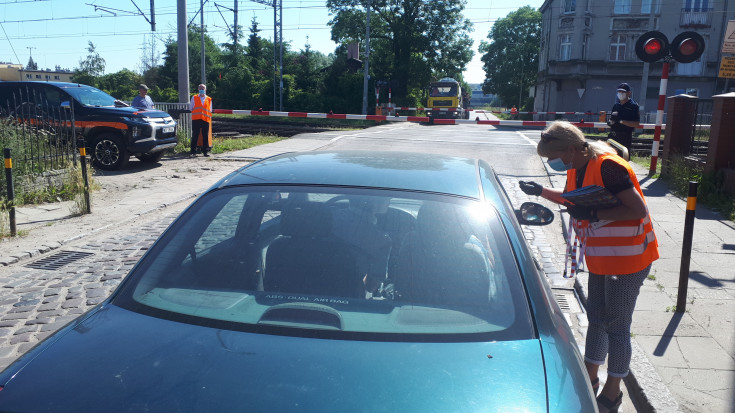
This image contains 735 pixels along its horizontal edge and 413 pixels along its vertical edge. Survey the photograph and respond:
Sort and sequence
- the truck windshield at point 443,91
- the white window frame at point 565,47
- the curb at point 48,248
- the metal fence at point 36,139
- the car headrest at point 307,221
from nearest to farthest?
the car headrest at point 307,221
the curb at point 48,248
the metal fence at point 36,139
the truck windshield at point 443,91
the white window frame at point 565,47

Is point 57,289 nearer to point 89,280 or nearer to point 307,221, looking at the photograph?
point 89,280

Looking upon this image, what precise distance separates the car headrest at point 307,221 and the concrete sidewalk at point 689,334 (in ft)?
7.44

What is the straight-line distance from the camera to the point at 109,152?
13.0 metres

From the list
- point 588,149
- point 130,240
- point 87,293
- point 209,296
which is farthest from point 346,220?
point 130,240

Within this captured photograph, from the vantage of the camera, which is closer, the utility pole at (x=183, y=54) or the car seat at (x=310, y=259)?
the car seat at (x=310, y=259)

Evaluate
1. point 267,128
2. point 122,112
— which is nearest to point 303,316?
point 122,112

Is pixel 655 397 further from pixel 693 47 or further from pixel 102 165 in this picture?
pixel 102 165

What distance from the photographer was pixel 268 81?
49.7 metres

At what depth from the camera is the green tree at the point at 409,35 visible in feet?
187

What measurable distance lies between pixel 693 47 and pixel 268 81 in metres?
42.2

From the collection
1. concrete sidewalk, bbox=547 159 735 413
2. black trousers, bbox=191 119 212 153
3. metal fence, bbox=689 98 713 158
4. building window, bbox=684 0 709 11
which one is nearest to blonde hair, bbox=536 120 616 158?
concrete sidewalk, bbox=547 159 735 413

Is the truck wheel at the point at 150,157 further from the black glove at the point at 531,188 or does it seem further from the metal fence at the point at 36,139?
the black glove at the point at 531,188

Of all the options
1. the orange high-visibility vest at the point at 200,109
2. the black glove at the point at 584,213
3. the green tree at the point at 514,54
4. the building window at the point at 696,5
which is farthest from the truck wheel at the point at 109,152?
the green tree at the point at 514,54

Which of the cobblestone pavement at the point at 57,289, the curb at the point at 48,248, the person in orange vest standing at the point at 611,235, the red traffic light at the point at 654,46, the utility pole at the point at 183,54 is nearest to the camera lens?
the person in orange vest standing at the point at 611,235
